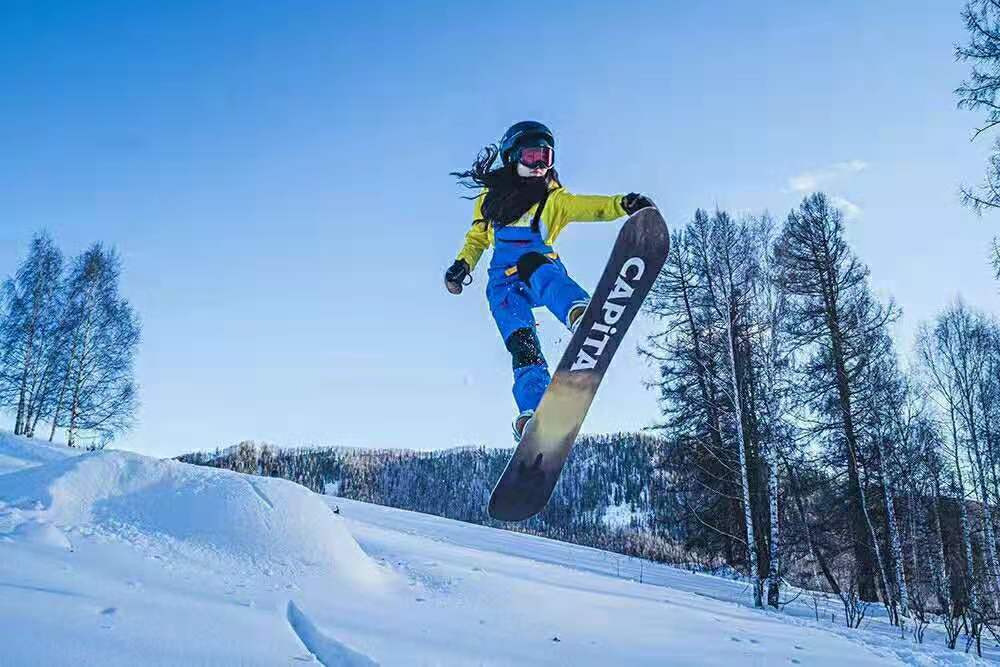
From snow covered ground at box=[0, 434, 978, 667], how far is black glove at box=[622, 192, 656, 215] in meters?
2.45

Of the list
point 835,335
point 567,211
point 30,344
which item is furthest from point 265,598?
point 30,344

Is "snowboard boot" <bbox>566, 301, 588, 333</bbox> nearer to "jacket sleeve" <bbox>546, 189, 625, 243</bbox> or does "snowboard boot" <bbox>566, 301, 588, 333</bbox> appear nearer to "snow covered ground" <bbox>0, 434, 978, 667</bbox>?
"jacket sleeve" <bbox>546, 189, 625, 243</bbox>

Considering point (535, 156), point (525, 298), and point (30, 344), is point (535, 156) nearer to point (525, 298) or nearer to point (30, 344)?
point (525, 298)

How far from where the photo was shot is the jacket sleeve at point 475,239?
2.86 m

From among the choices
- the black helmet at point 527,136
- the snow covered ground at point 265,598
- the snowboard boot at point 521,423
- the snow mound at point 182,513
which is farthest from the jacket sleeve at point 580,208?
the snow mound at point 182,513

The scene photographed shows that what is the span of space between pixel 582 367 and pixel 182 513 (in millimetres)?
3407

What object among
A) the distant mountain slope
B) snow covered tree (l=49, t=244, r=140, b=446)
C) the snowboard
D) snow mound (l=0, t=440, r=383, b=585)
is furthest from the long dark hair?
the distant mountain slope

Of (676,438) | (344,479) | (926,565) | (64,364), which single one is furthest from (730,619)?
(344,479)

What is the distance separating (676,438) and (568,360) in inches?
489

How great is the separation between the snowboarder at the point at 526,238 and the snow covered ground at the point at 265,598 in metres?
1.63

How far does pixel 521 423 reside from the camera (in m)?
2.68

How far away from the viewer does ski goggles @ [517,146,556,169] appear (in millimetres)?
2598

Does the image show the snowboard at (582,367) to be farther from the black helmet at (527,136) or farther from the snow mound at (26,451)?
the snow mound at (26,451)

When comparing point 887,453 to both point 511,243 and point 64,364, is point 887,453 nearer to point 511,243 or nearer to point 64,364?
point 511,243
